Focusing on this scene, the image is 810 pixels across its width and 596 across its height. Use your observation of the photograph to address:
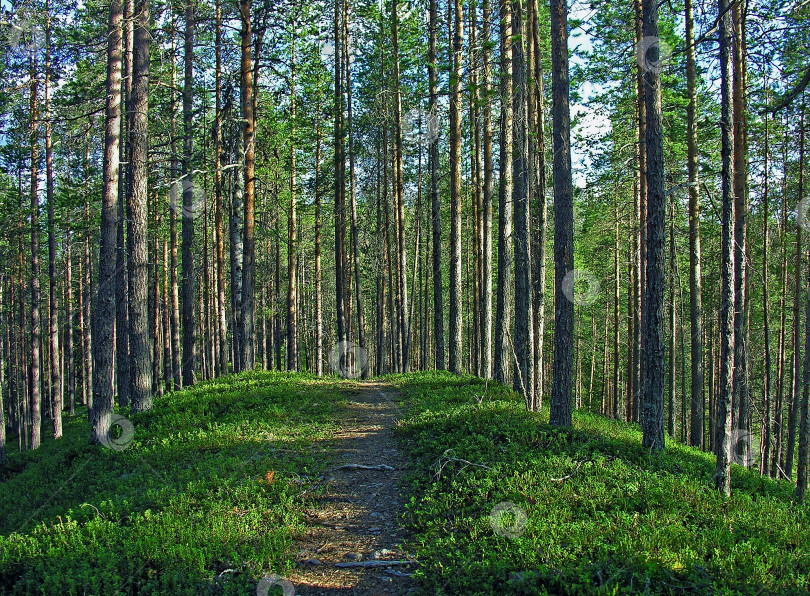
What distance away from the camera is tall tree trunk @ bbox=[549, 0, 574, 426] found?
367 inches

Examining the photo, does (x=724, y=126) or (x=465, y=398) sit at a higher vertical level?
(x=724, y=126)

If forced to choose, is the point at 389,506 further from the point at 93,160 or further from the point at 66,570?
the point at 93,160

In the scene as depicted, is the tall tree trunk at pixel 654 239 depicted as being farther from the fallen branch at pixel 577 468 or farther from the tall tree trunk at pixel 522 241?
the tall tree trunk at pixel 522 241

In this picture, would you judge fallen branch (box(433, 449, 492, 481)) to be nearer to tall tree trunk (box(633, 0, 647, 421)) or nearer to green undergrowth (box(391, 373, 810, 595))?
green undergrowth (box(391, 373, 810, 595))

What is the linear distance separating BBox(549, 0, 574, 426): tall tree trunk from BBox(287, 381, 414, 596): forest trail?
3258 millimetres

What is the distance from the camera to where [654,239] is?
8.73m

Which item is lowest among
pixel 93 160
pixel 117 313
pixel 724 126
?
pixel 117 313

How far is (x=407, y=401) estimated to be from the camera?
14.4 metres

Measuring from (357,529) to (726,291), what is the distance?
20.3 ft


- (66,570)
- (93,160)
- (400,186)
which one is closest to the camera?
(66,570)

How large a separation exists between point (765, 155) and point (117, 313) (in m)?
21.9

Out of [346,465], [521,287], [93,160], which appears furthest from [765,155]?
[93,160]

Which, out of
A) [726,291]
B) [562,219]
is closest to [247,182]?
[562,219]

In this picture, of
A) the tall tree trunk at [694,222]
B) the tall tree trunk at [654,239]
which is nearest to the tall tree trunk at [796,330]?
the tall tree trunk at [694,222]
